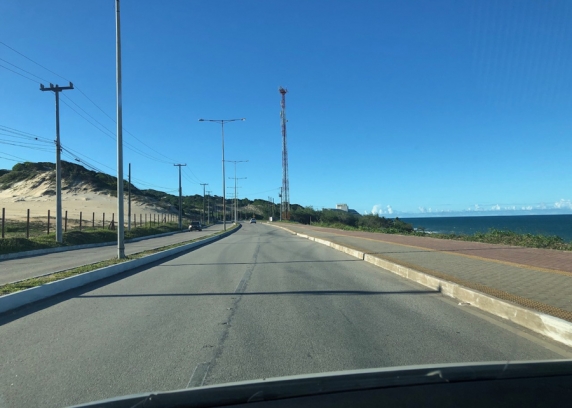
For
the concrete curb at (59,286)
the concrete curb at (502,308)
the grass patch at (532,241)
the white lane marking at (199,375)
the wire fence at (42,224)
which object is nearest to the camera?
the white lane marking at (199,375)

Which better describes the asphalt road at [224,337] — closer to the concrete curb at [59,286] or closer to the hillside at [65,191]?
the concrete curb at [59,286]

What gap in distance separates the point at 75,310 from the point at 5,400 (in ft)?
14.7

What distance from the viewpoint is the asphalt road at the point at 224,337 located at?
4.82 meters

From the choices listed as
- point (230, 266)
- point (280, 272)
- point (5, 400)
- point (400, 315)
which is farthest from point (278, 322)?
point (230, 266)

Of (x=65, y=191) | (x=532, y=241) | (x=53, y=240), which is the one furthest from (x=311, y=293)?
(x=65, y=191)

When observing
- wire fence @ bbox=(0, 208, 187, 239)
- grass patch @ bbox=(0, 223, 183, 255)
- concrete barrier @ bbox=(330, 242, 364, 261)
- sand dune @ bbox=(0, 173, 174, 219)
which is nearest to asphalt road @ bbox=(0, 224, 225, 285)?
grass patch @ bbox=(0, 223, 183, 255)

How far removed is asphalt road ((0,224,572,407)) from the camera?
4.82 metres

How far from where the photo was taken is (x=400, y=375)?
3781 mm

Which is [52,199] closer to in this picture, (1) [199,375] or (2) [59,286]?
(2) [59,286]

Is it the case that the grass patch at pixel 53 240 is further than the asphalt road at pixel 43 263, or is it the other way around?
the grass patch at pixel 53 240

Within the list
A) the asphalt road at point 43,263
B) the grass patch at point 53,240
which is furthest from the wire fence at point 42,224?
the asphalt road at point 43,263

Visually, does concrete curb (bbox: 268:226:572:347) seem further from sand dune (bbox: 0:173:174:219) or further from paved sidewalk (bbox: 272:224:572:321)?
sand dune (bbox: 0:173:174:219)

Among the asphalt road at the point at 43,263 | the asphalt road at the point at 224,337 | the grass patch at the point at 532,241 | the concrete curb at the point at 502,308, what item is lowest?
the asphalt road at the point at 43,263

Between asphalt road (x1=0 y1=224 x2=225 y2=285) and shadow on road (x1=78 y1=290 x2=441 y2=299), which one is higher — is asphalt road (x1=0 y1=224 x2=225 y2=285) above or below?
below
